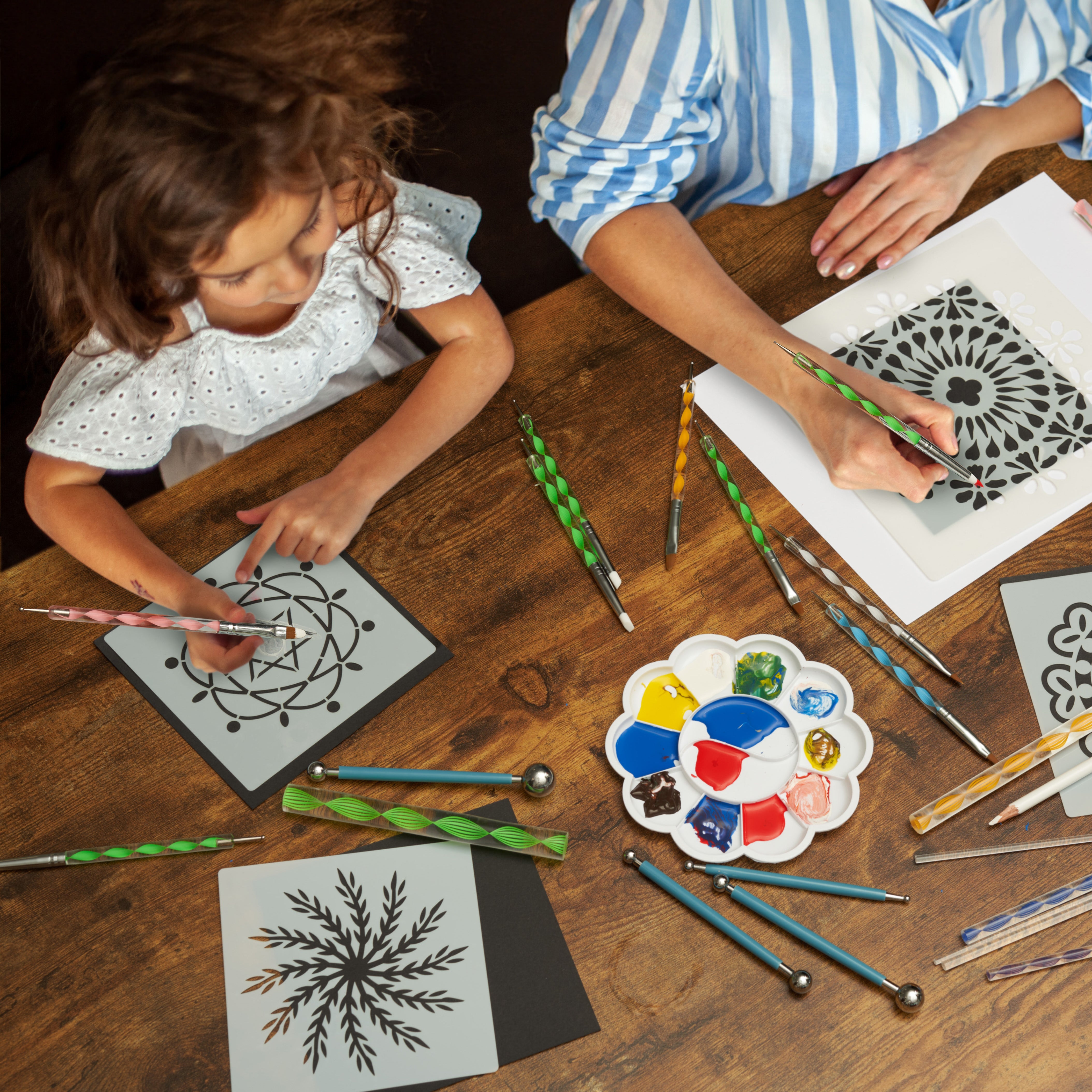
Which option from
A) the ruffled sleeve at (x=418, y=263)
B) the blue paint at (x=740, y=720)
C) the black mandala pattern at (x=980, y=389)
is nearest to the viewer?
the blue paint at (x=740, y=720)

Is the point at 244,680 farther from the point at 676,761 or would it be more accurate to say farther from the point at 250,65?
the point at 250,65

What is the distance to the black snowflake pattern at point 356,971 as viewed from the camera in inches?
27.3

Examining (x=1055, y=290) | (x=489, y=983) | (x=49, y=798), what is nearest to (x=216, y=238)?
(x=49, y=798)

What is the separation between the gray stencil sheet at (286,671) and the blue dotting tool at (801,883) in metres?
0.29

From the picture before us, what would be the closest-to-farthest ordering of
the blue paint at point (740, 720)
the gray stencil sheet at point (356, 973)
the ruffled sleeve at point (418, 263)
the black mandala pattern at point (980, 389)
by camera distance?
the gray stencil sheet at point (356, 973), the blue paint at point (740, 720), the black mandala pattern at point (980, 389), the ruffled sleeve at point (418, 263)

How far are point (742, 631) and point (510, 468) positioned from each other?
0.89ft

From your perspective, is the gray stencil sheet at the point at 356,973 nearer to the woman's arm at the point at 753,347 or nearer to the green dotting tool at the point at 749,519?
the green dotting tool at the point at 749,519

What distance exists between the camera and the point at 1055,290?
38.1 inches

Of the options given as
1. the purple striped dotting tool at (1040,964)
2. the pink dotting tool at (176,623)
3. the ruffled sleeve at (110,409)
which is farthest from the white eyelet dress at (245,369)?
A: the purple striped dotting tool at (1040,964)

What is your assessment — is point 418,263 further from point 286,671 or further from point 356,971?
point 356,971

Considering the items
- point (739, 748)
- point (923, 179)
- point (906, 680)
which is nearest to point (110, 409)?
point (739, 748)

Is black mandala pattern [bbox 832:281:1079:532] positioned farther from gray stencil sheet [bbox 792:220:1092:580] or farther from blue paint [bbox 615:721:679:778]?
blue paint [bbox 615:721:679:778]

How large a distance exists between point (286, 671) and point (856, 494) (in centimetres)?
56

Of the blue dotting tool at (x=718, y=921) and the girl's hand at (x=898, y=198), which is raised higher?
the girl's hand at (x=898, y=198)
